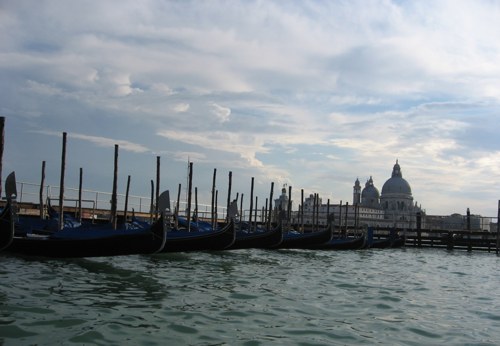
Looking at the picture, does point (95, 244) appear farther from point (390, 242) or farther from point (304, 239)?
point (390, 242)

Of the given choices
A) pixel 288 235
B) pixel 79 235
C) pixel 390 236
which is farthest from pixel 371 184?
pixel 79 235

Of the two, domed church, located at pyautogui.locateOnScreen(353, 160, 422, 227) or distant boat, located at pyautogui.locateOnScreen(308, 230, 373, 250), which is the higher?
domed church, located at pyautogui.locateOnScreen(353, 160, 422, 227)

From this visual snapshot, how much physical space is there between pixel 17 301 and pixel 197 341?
92.1 inches

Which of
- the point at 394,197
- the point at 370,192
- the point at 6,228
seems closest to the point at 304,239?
the point at 6,228

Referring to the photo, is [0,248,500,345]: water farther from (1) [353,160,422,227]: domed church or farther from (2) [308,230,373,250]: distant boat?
(1) [353,160,422,227]: domed church

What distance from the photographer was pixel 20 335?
4508mm

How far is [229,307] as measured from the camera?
6.12 metres

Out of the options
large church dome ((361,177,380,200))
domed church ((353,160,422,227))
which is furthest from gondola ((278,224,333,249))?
large church dome ((361,177,380,200))

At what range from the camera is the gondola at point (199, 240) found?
1243cm

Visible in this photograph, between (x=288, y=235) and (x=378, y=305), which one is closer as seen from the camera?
(x=378, y=305)

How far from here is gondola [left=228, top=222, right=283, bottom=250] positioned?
15637 mm

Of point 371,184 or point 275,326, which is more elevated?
point 371,184

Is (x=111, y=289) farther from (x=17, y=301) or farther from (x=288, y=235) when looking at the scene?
(x=288, y=235)

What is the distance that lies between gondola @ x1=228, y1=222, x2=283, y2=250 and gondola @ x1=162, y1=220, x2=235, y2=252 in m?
1.58
